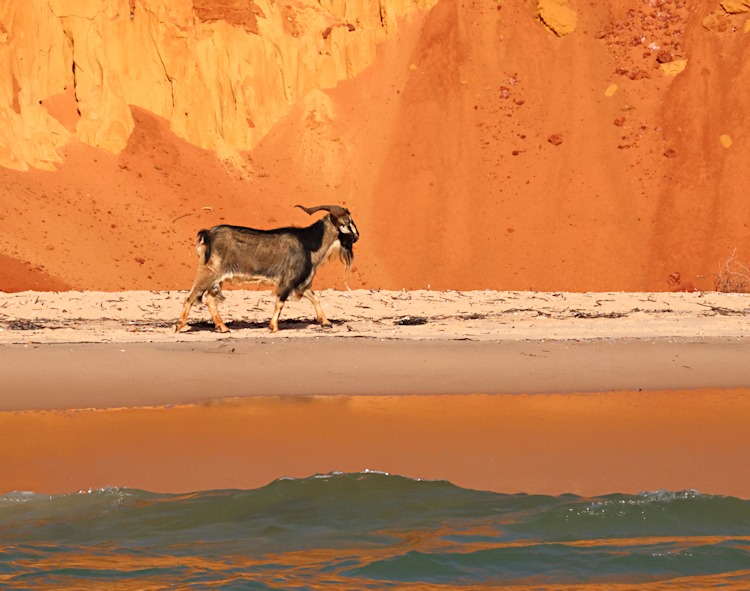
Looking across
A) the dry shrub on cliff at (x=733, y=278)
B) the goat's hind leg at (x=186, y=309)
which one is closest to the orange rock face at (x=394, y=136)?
the dry shrub on cliff at (x=733, y=278)

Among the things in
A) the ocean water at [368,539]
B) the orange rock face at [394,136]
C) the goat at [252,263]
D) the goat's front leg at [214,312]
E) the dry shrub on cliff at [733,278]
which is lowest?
the ocean water at [368,539]

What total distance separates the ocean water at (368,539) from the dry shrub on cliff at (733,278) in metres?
24.3

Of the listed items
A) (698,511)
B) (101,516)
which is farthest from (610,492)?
(101,516)

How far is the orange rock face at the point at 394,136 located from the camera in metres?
35.7

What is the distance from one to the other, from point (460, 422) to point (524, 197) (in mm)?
27504

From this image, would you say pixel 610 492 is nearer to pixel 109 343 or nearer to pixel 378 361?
pixel 378 361

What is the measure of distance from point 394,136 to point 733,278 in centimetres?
1249

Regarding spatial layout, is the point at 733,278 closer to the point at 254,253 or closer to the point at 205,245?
the point at 254,253

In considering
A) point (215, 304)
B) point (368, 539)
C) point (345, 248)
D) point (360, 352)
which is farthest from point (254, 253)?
point (368, 539)

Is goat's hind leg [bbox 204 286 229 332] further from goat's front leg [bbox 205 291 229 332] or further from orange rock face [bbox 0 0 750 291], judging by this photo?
orange rock face [bbox 0 0 750 291]

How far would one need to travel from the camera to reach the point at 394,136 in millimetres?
40625

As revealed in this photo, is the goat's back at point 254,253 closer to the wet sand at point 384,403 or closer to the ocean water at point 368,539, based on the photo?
the wet sand at point 384,403

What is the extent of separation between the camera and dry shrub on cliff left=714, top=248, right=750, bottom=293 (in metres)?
32.2

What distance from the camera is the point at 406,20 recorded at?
146 ft
